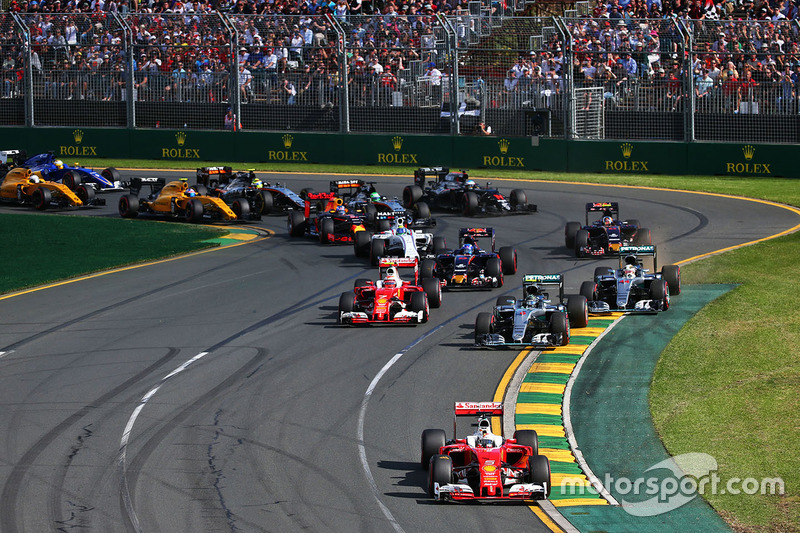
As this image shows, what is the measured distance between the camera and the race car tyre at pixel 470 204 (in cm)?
3544

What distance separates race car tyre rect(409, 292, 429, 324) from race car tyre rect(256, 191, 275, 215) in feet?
47.6

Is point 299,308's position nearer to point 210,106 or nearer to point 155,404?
point 155,404

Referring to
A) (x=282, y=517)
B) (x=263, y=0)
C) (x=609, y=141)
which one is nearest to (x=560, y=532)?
(x=282, y=517)

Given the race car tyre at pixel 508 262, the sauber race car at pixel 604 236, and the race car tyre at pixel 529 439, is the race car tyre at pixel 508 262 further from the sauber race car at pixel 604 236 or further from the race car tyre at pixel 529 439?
the race car tyre at pixel 529 439

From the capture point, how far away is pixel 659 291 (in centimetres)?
2297

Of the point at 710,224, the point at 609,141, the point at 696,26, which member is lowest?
the point at 710,224

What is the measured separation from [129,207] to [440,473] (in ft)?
82.3

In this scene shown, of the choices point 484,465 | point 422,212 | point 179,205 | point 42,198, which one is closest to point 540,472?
point 484,465

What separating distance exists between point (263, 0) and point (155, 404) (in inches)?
1655

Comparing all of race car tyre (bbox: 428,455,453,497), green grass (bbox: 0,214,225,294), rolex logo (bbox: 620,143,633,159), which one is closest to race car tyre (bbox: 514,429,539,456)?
race car tyre (bbox: 428,455,453,497)

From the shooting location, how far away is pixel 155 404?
1727 centimetres

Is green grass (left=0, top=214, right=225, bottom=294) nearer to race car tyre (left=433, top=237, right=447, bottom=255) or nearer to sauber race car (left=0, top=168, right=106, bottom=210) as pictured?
sauber race car (left=0, top=168, right=106, bottom=210)

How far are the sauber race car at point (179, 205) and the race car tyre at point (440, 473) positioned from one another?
22531 millimetres

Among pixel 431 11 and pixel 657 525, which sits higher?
pixel 431 11
